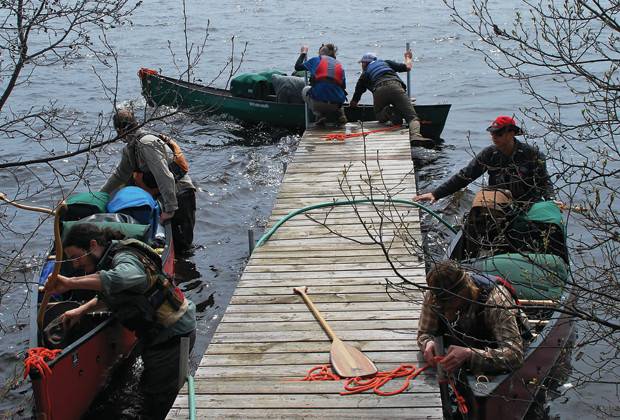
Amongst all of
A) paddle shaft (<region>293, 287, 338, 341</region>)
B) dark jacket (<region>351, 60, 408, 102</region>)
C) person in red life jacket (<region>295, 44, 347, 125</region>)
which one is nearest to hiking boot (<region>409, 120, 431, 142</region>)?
dark jacket (<region>351, 60, 408, 102</region>)

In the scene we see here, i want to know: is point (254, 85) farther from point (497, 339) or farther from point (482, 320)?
point (497, 339)

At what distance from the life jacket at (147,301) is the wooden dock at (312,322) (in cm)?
42

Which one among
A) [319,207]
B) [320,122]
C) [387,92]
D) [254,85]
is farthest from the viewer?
[254,85]

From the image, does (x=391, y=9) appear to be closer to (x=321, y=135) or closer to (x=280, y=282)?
(x=321, y=135)

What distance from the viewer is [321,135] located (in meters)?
12.5

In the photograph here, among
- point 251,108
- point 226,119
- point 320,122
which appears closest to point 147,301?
point 320,122

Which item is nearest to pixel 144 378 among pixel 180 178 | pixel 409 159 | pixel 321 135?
pixel 180 178

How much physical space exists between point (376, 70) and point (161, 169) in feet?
18.3

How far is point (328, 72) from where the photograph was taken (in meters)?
12.5

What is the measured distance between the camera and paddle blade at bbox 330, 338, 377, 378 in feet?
17.8

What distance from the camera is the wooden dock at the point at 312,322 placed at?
5.14 m

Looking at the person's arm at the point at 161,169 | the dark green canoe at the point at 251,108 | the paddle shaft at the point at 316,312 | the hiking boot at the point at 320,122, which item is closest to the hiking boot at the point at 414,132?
the hiking boot at the point at 320,122

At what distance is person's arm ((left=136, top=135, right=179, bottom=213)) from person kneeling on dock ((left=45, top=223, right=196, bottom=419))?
2338 millimetres

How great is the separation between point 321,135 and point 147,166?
4367 mm
